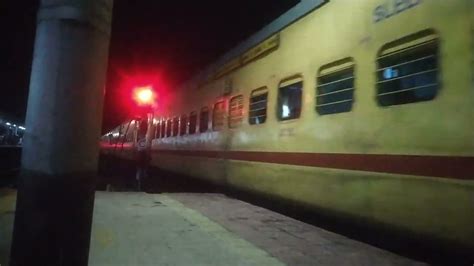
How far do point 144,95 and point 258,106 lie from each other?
4946 millimetres

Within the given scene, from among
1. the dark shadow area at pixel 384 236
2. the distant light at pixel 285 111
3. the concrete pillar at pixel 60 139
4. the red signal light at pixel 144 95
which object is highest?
the red signal light at pixel 144 95

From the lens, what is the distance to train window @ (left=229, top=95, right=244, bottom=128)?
863cm

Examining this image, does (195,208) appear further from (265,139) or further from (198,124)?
(198,124)

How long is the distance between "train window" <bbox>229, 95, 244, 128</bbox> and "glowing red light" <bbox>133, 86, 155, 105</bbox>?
11.4 feet

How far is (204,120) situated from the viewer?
440 inches

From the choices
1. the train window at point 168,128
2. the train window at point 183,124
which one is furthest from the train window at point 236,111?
the train window at point 168,128

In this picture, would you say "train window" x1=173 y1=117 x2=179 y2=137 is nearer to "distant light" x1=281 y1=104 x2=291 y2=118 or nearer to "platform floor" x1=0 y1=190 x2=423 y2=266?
"platform floor" x1=0 y1=190 x2=423 y2=266

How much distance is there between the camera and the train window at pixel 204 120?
10.9 m

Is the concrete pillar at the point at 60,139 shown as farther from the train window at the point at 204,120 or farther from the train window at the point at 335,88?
the train window at the point at 204,120

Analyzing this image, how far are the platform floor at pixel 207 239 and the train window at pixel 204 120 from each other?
3.60 meters

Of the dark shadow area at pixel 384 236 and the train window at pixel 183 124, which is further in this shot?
the train window at pixel 183 124

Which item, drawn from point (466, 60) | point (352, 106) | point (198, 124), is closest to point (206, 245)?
point (352, 106)

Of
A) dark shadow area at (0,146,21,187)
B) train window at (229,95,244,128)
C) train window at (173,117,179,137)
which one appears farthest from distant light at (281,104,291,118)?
dark shadow area at (0,146,21,187)

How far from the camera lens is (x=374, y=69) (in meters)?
4.91
